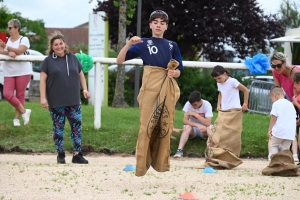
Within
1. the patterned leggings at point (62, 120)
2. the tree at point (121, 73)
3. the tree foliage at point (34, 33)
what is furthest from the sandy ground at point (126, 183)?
the tree foliage at point (34, 33)

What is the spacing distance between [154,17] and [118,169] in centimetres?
249

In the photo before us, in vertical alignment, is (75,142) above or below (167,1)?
below

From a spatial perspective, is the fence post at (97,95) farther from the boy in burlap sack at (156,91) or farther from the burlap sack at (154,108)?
the burlap sack at (154,108)

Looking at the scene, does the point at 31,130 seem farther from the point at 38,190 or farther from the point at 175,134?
the point at 38,190

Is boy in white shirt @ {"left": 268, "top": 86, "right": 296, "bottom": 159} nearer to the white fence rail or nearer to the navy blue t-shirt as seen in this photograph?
the white fence rail

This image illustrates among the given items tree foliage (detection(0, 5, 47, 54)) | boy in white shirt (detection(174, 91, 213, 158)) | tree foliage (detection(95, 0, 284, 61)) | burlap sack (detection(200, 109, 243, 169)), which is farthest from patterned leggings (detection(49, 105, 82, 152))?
tree foliage (detection(0, 5, 47, 54))

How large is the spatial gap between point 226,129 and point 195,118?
1.43m

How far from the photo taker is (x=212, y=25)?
26859 mm

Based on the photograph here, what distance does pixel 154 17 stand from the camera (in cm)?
799

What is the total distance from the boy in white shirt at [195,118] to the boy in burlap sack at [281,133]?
198 centimetres

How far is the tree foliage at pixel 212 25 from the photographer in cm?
2662

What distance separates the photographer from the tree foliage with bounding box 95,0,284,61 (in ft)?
87.4

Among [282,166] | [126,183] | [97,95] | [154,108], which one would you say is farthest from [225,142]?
[154,108]

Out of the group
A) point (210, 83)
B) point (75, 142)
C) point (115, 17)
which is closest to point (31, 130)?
point (75, 142)
